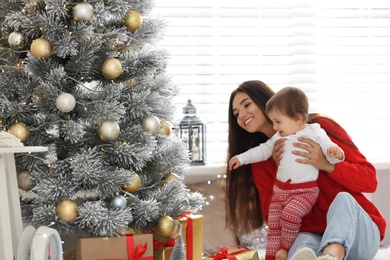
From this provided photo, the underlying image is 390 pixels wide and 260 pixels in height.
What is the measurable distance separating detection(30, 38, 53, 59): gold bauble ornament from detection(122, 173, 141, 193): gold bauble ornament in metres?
0.49

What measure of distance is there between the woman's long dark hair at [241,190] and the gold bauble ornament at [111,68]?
759 mm

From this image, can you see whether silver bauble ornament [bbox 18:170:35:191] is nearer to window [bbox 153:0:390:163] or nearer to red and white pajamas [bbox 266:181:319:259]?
red and white pajamas [bbox 266:181:319:259]

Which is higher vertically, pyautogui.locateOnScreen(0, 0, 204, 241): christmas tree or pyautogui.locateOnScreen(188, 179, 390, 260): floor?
pyautogui.locateOnScreen(0, 0, 204, 241): christmas tree

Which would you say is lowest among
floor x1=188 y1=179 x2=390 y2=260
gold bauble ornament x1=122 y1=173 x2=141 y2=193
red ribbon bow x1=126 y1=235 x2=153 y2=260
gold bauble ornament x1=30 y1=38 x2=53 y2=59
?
floor x1=188 y1=179 x2=390 y2=260

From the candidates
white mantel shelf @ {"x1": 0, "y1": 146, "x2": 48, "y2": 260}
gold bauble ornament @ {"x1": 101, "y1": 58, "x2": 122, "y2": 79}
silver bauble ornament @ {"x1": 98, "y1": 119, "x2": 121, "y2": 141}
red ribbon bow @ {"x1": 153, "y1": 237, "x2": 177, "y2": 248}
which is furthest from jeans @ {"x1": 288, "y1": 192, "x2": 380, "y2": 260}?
white mantel shelf @ {"x1": 0, "y1": 146, "x2": 48, "y2": 260}

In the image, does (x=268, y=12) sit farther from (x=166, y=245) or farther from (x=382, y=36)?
(x=166, y=245)

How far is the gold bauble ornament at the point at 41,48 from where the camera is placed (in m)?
2.11

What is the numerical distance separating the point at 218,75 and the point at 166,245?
1.22 meters

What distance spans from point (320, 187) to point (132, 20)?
1036mm

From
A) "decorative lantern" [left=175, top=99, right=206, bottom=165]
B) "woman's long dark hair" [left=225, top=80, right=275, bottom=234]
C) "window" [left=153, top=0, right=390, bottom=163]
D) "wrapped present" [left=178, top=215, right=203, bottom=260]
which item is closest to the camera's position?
"wrapped present" [left=178, top=215, right=203, bottom=260]

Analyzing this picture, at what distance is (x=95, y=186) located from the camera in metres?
2.18

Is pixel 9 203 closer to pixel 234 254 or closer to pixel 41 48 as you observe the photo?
pixel 41 48

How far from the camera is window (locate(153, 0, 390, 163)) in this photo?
A: 3.35 metres

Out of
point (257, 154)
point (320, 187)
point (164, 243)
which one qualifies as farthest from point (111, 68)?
point (320, 187)
